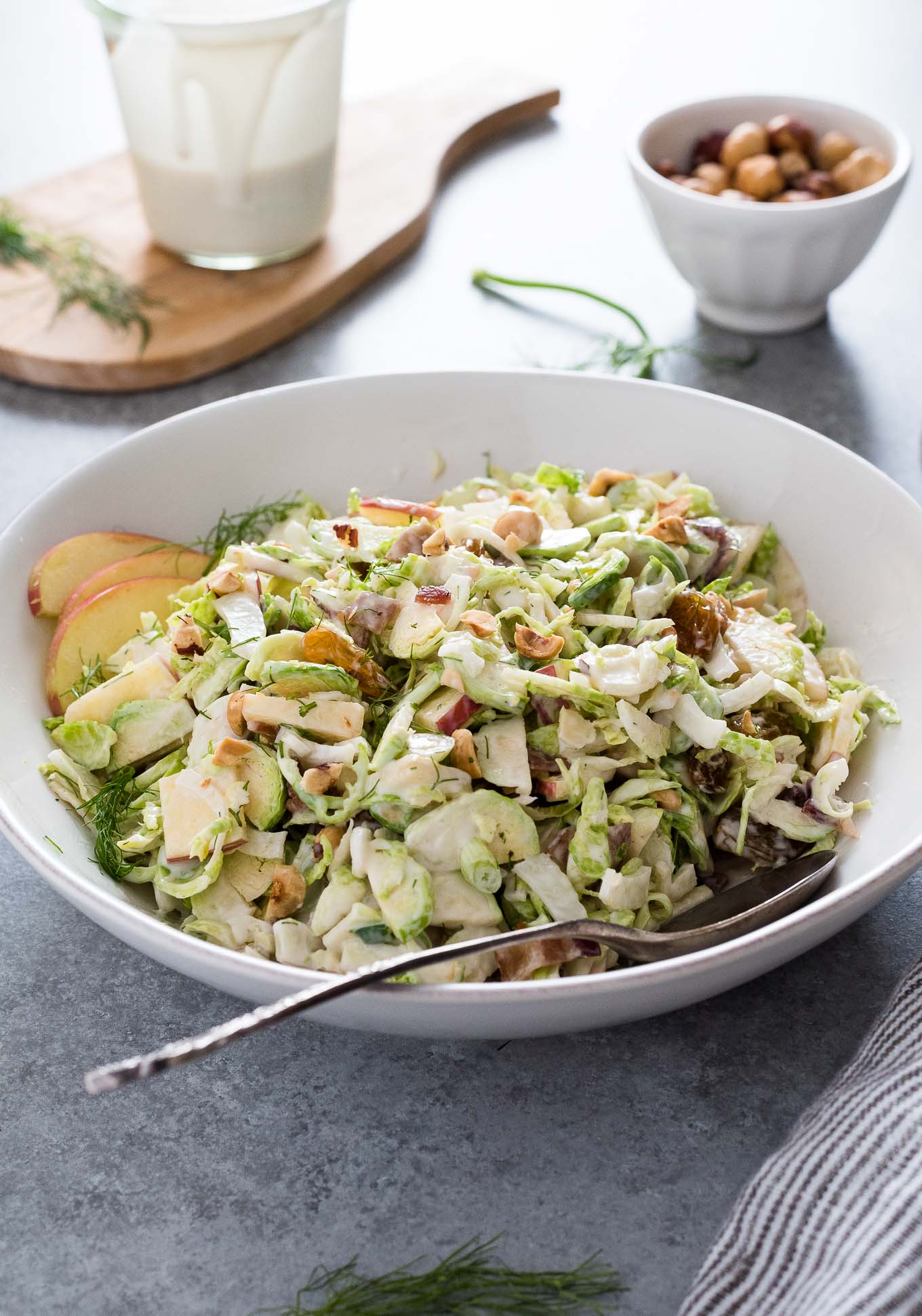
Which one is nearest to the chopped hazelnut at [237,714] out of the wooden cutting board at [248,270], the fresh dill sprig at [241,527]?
the fresh dill sprig at [241,527]

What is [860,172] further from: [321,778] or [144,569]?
[321,778]

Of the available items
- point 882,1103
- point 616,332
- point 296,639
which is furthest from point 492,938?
point 616,332

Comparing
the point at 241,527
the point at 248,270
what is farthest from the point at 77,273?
the point at 241,527

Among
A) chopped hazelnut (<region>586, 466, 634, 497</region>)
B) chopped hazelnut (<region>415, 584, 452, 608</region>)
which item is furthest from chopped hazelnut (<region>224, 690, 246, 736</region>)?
chopped hazelnut (<region>586, 466, 634, 497</region>)

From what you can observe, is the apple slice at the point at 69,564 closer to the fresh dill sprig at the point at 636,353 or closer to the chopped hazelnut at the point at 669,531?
the chopped hazelnut at the point at 669,531

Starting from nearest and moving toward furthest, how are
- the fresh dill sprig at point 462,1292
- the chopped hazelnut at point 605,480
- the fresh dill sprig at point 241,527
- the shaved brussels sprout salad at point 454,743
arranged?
the fresh dill sprig at point 462,1292 < the shaved brussels sprout salad at point 454,743 < the chopped hazelnut at point 605,480 < the fresh dill sprig at point 241,527

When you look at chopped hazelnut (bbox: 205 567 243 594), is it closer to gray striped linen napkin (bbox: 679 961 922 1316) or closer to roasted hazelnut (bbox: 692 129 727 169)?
gray striped linen napkin (bbox: 679 961 922 1316)

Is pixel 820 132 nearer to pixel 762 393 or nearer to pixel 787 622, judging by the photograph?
pixel 762 393
